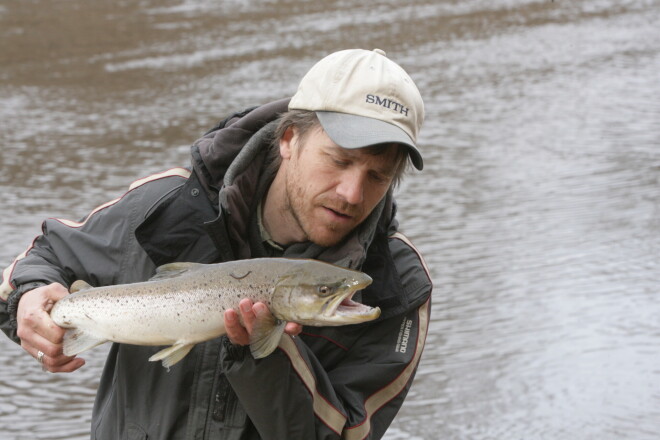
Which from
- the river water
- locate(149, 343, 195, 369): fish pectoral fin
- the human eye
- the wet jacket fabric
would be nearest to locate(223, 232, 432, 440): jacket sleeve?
the wet jacket fabric

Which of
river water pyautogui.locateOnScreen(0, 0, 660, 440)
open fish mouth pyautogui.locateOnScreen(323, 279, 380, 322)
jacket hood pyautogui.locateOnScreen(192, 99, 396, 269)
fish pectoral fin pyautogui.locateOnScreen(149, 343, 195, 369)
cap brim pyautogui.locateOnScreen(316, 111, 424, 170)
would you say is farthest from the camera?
river water pyautogui.locateOnScreen(0, 0, 660, 440)

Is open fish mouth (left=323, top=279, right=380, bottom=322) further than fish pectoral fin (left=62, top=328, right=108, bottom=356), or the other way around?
fish pectoral fin (left=62, top=328, right=108, bottom=356)

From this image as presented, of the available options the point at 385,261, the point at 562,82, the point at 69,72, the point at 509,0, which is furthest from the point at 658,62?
the point at 385,261

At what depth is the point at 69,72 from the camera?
13.6m

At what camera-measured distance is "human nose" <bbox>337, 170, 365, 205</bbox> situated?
3.10 m

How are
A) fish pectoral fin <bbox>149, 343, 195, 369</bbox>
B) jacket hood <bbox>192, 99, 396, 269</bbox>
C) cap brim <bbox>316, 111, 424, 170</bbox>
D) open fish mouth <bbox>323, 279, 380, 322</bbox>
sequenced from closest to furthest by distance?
open fish mouth <bbox>323, 279, 380, 322</bbox> < fish pectoral fin <bbox>149, 343, 195, 369</bbox> < cap brim <bbox>316, 111, 424, 170</bbox> < jacket hood <bbox>192, 99, 396, 269</bbox>

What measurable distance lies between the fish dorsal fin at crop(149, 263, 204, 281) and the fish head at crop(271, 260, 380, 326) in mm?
299

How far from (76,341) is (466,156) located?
293 inches

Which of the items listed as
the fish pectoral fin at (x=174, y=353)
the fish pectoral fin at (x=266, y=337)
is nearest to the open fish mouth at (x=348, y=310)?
the fish pectoral fin at (x=266, y=337)

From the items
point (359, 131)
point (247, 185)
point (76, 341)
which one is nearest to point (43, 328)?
point (76, 341)

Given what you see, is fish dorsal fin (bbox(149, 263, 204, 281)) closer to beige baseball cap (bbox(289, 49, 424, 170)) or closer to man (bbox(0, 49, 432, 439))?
man (bbox(0, 49, 432, 439))

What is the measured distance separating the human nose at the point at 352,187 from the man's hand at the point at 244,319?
0.45m

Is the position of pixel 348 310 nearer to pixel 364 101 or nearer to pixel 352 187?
pixel 352 187

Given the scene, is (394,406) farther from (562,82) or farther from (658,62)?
(658,62)
